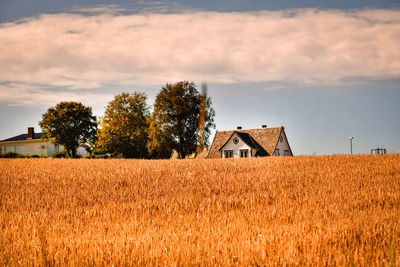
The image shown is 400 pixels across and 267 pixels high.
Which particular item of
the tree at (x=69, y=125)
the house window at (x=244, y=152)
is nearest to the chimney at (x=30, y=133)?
the tree at (x=69, y=125)

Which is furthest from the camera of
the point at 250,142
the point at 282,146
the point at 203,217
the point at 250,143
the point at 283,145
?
the point at 283,145

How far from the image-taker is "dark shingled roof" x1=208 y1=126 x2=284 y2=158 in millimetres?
58375

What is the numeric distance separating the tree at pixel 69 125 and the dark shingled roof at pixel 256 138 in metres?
24.2

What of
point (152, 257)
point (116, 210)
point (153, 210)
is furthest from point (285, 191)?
point (152, 257)

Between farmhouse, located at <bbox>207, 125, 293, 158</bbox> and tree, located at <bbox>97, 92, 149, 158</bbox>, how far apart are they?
13780 mm

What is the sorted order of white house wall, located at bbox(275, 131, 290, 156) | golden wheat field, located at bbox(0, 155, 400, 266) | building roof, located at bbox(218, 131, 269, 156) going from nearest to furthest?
golden wheat field, located at bbox(0, 155, 400, 266), building roof, located at bbox(218, 131, 269, 156), white house wall, located at bbox(275, 131, 290, 156)

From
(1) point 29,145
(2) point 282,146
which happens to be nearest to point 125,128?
(2) point 282,146

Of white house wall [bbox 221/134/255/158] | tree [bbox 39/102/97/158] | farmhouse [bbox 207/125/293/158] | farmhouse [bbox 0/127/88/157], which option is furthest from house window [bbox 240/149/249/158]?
farmhouse [bbox 0/127/88/157]

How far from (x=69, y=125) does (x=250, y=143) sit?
110ft

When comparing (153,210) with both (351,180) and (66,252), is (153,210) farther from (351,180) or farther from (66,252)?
(351,180)

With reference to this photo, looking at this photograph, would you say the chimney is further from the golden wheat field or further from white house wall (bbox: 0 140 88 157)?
the golden wheat field

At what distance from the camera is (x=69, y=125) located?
6328 centimetres

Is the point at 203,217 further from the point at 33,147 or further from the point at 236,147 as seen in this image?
the point at 33,147

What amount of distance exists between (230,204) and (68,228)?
4126 millimetres
